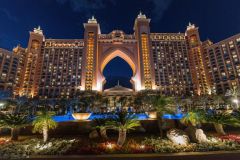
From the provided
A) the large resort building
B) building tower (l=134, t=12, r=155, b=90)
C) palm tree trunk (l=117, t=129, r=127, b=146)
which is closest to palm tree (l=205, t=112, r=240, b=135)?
palm tree trunk (l=117, t=129, r=127, b=146)

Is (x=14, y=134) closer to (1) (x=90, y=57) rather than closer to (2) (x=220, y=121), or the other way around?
(2) (x=220, y=121)

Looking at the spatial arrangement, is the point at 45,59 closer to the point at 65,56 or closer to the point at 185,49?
the point at 65,56

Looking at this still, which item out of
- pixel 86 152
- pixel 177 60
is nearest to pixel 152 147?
pixel 86 152

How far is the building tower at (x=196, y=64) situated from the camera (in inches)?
4390

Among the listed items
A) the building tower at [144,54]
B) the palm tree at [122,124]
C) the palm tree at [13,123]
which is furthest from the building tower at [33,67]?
the palm tree at [122,124]

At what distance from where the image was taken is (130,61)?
4766 inches

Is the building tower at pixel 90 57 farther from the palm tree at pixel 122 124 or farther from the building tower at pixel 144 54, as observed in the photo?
the palm tree at pixel 122 124

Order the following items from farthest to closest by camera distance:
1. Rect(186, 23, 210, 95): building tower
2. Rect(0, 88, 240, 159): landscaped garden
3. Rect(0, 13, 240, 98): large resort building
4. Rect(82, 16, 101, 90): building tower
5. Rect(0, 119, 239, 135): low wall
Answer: Rect(186, 23, 210, 95): building tower < Rect(0, 13, 240, 98): large resort building < Rect(82, 16, 101, 90): building tower < Rect(0, 119, 239, 135): low wall < Rect(0, 88, 240, 159): landscaped garden

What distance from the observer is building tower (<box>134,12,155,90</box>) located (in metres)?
108

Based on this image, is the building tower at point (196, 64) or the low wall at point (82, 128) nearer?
the low wall at point (82, 128)

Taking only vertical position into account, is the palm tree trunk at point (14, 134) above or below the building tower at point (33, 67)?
below

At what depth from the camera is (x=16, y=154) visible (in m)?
12.8

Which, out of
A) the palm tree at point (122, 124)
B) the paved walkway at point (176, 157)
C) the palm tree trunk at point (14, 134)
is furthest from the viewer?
the palm tree trunk at point (14, 134)

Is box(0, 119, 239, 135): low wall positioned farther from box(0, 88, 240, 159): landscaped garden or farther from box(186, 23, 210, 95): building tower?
box(186, 23, 210, 95): building tower
